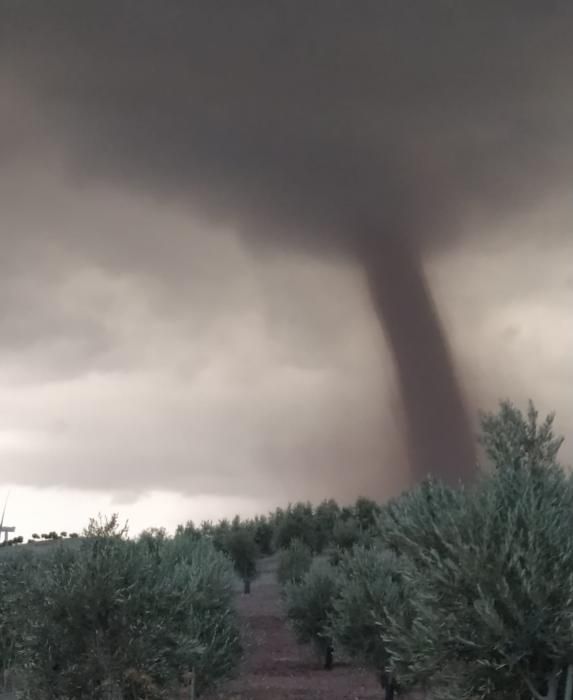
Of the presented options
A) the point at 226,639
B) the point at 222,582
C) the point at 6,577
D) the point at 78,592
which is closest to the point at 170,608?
the point at 78,592

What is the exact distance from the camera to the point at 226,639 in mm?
36000

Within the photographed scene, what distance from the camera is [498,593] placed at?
17.3m

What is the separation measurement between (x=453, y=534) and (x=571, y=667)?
3.50m

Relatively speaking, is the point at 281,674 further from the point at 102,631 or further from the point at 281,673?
the point at 102,631

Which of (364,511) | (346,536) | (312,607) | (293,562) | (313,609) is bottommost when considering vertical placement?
(313,609)

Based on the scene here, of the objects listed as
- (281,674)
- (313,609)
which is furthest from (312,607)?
(281,674)

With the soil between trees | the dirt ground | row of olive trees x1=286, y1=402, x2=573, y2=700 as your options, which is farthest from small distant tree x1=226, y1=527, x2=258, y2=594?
row of olive trees x1=286, y1=402, x2=573, y2=700

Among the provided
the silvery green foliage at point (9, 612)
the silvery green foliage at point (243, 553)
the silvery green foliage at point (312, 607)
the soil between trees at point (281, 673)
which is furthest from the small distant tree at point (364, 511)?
the silvery green foliage at point (9, 612)

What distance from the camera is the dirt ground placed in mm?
40969

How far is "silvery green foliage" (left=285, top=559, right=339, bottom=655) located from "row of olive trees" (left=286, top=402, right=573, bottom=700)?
32.8 m

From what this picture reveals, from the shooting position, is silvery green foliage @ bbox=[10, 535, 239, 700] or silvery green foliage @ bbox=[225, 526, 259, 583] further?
silvery green foliage @ bbox=[225, 526, 259, 583]

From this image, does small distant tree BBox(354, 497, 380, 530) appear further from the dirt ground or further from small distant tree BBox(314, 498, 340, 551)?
the dirt ground

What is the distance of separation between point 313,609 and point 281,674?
4.59 m

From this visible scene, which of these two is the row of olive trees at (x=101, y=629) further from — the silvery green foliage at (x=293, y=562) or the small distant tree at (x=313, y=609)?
the silvery green foliage at (x=293, y=562)
